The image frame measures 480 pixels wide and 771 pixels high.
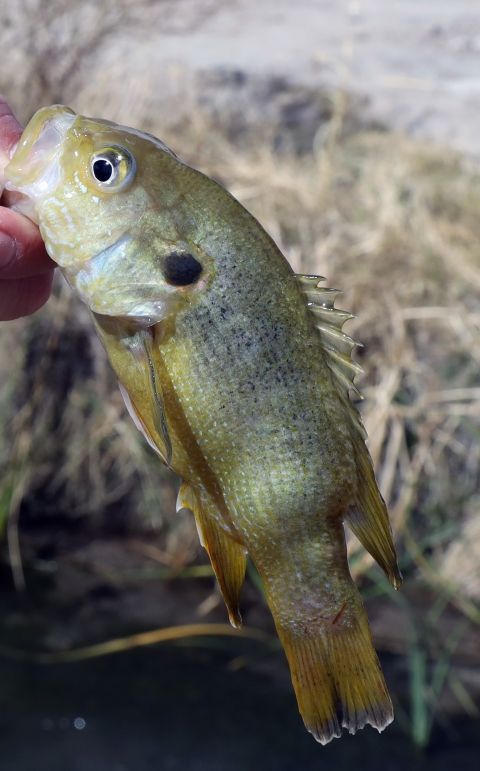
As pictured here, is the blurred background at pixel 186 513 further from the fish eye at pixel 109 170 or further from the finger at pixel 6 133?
the fish eye at pixel 109 170

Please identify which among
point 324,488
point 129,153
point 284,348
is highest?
point 129,153

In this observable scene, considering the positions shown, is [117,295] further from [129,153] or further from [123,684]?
[123,684]

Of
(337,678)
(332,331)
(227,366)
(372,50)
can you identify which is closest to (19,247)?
(227,366)

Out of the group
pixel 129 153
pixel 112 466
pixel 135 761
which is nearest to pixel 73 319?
pixel 112 466

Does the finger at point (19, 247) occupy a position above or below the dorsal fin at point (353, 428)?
above

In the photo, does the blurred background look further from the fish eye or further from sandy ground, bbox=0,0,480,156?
the fish eye

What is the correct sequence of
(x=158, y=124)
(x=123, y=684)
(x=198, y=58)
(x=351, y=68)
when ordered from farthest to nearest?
(x=351, y=68)
(x=198, y=58)
(x=158, y=124)
(x=123, y=684)

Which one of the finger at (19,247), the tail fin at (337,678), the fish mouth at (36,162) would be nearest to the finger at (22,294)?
the finger at (19,247)

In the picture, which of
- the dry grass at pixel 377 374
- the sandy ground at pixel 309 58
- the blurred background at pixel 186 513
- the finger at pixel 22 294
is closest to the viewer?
the finger at pixel 22 294
